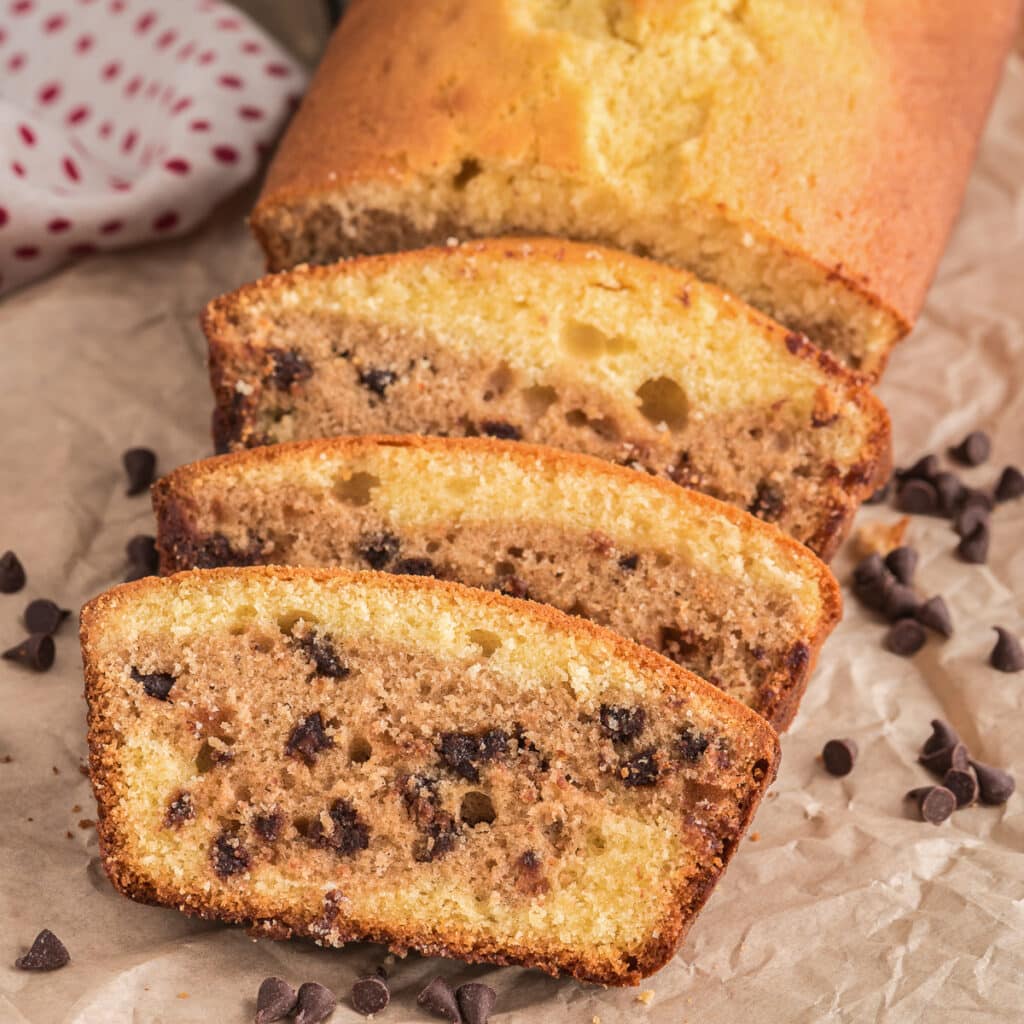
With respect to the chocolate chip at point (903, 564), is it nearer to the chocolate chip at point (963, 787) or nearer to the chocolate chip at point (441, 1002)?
the chocolate chip at point (963, 787)

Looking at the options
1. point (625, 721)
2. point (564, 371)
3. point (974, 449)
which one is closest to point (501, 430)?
point (564, 371)

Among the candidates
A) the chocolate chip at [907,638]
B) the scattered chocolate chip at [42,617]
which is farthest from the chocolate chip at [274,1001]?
the chocolate chip at [907,638]

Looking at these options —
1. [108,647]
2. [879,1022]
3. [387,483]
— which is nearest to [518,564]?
[387,483]

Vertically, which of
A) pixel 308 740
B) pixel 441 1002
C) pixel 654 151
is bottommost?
pixel 441 1002

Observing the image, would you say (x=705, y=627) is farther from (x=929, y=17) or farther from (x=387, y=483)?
(x=929, y=17)

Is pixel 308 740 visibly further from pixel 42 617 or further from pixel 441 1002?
pixel 42 617

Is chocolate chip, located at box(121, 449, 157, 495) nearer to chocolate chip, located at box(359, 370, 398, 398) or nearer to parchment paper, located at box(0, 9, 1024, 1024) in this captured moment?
parchment paper, located at box(0, 9, 1024, 1024)
